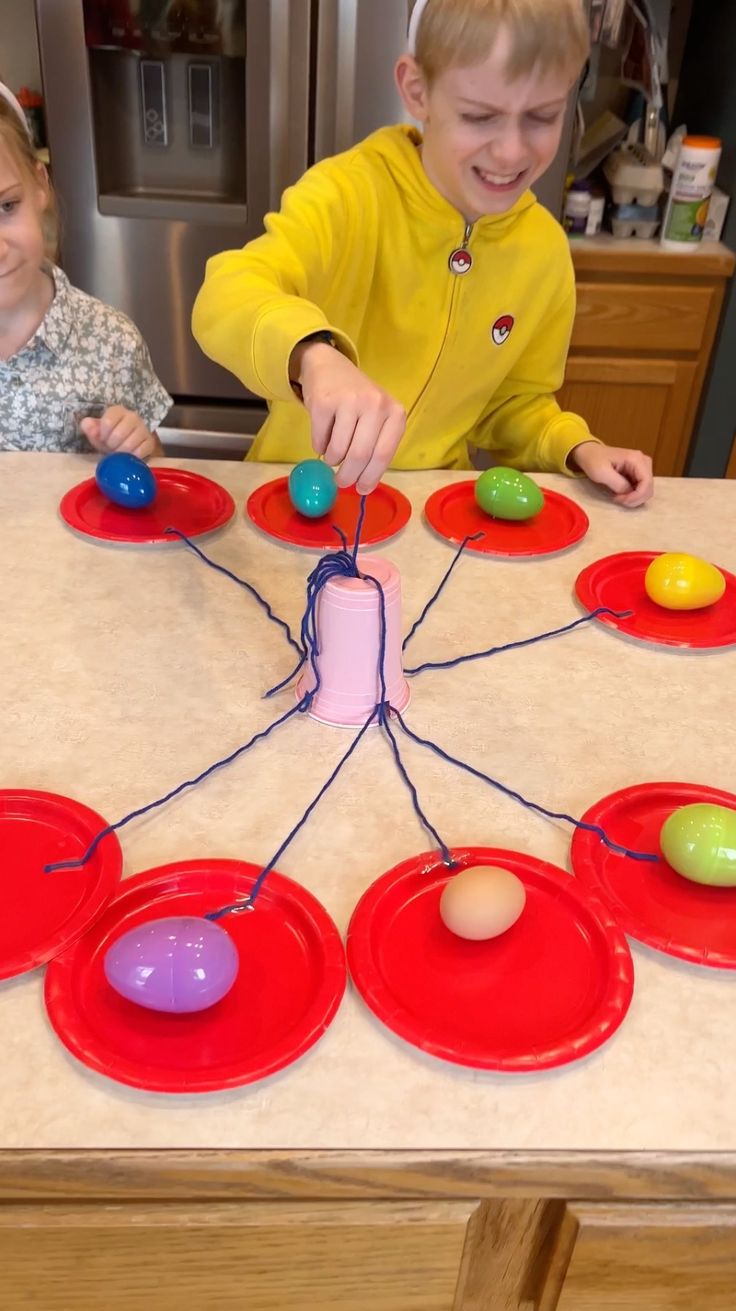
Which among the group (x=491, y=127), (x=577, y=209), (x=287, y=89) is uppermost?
(x=491, y=127)

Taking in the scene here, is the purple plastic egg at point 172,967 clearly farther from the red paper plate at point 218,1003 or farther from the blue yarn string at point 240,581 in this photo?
the blue yarn string at point 240,581

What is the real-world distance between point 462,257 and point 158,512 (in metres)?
0.50

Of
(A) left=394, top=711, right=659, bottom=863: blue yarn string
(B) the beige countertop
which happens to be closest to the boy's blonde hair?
(B) the beige countertop

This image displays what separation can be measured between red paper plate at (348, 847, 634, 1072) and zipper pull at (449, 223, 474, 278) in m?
0.83

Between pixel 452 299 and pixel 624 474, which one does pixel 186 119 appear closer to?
pixel 452 299

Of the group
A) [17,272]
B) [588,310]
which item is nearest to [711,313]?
[588,310]

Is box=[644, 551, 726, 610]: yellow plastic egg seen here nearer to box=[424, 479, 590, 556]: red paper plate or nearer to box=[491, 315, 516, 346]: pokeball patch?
box=[424, 479, 590, 556]: red paper plate

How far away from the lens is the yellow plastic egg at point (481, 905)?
0.61 meters

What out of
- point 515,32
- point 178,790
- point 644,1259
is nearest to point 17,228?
point 515,32

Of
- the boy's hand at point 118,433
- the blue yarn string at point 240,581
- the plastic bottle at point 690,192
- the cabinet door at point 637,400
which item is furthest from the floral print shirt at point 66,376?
the plastic bottle at point 690,192

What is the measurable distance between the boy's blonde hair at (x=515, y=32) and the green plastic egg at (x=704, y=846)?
753 millimetres

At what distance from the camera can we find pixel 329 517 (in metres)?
1.07

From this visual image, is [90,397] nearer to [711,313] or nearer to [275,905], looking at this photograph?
[275,905]

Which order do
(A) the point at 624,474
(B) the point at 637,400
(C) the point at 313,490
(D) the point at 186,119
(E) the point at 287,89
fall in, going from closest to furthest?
(C) the point at 313,490 < (A) the point at 624,474 < (E) the point at 287,89 < (D) the point at 186,119 < (B) the point at 637,400
